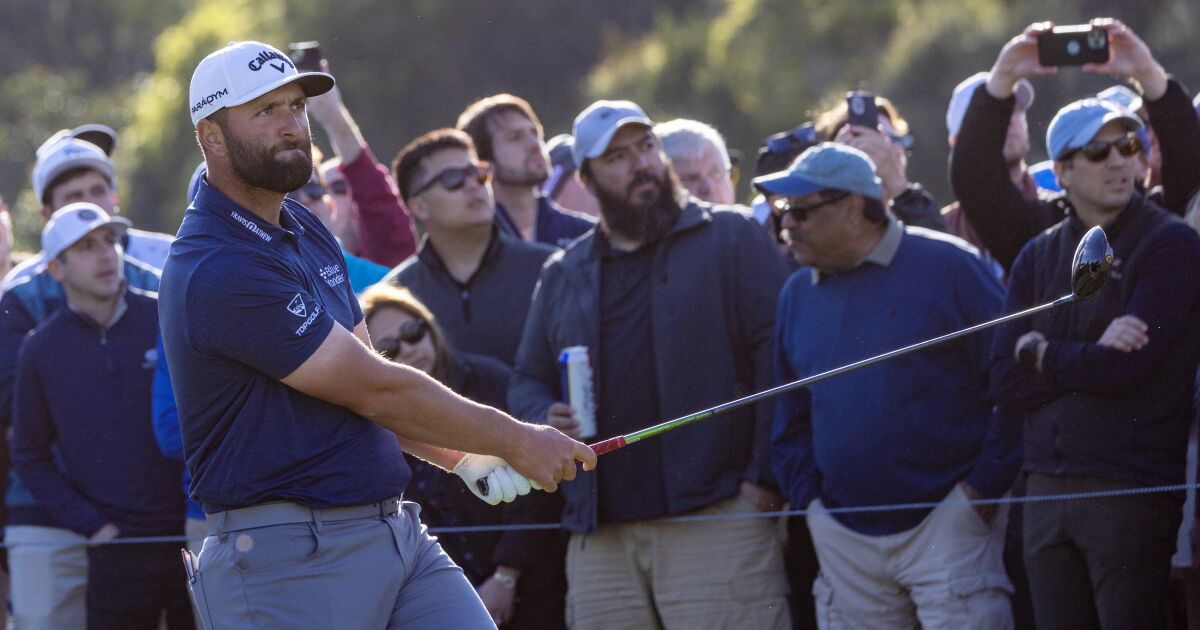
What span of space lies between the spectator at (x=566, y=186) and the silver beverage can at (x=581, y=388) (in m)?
2.80

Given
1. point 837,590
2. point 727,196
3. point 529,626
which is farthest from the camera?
point 727,196

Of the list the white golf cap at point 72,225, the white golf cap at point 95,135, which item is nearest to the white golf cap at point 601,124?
the white golf cap at point 72,225

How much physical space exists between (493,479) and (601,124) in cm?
275

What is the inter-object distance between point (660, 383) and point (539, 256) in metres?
1.17

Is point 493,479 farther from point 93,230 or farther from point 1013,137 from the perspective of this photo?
point 93,230

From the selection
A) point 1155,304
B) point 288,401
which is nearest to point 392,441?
point 288,401

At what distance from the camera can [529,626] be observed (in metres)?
7.67

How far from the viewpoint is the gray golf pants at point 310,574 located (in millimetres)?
5211

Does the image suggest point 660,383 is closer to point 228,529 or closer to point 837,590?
point 837,590

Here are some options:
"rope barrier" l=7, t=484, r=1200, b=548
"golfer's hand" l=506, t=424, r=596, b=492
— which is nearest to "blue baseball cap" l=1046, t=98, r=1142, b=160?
"rope barrier" l=7, t=484, r=1200, b=548

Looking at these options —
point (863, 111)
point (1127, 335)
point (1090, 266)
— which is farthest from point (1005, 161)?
point (1090, 266)

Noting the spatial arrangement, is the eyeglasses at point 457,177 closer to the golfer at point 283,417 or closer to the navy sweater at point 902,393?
the navy sweater at point 902,393

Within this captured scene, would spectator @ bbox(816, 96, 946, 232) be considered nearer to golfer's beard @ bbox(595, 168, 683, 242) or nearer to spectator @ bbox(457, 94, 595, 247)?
golfer's beard @ bbox(595, 168, 683, 242)

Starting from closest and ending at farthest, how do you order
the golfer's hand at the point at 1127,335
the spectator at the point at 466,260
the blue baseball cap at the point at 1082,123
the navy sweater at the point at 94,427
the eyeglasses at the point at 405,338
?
1. the golfer's hand at the point at 1127,335
2. the blue baseball cap at the point at 1082,123
3. the eyeglasses at the point at 405,338
4. the spectator at the point at 466,260
5. the navy sweater at the point at 94,427
